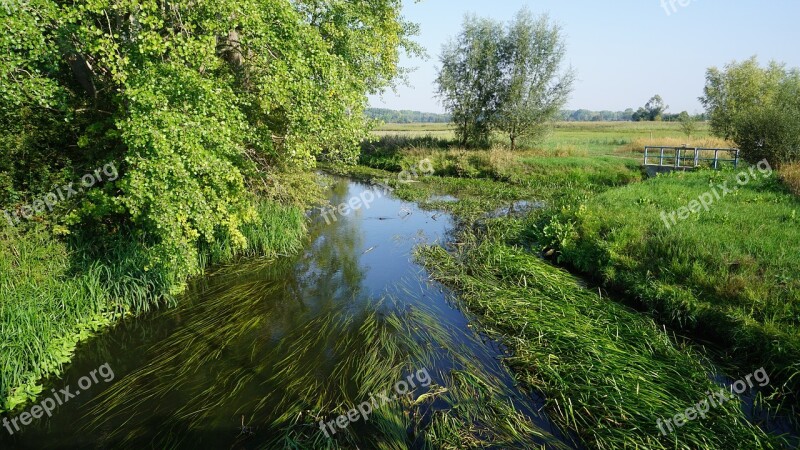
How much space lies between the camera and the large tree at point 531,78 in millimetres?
28297

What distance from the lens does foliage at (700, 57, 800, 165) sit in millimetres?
19484

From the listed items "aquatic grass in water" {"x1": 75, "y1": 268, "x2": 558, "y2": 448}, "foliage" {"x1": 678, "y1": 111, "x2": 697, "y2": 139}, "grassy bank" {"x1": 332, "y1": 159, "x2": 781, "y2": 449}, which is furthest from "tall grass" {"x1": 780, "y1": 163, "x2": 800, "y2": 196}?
"foliage" {"x1": 678, "y1": 111, "x2": 697, "y2": 139}

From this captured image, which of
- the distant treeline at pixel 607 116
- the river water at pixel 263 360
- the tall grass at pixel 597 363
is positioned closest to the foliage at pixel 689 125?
the distant treeline at pixel 607 116

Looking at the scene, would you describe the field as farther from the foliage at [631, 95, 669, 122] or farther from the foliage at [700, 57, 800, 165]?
the foliage at [631, 95, 669, 122]

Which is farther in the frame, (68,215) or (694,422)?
(68,215)

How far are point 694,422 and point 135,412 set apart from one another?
25.0ft

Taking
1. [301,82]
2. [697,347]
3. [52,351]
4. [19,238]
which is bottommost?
[697,347]

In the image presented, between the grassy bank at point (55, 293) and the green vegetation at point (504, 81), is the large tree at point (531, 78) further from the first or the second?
the grassy bank at point (55, 293)

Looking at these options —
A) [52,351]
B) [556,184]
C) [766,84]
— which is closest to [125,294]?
[52,351]

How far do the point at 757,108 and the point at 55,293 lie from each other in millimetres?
30944

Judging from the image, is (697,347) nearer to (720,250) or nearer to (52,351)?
(720,250)

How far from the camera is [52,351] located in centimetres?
680

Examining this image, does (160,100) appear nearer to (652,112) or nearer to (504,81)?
(504,81)

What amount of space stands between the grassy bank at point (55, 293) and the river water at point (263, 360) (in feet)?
1.16
